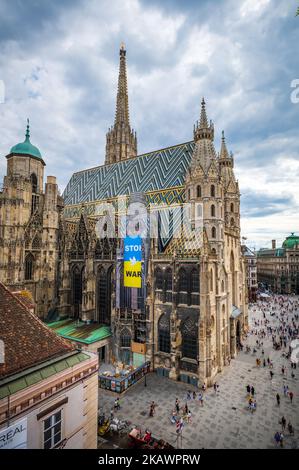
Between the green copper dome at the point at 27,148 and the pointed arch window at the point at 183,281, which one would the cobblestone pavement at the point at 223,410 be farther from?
the green copper dome at the point at 27,148

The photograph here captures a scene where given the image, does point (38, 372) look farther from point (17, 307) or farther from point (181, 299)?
point (181, 299)

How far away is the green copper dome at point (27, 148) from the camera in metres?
40.8

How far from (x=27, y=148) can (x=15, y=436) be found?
41611mm

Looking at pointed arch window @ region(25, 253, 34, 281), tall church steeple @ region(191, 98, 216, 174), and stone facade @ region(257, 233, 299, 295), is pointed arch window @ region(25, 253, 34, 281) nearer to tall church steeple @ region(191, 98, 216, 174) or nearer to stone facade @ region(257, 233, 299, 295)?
tall church steeple @ region(191, 98, 216, 174)

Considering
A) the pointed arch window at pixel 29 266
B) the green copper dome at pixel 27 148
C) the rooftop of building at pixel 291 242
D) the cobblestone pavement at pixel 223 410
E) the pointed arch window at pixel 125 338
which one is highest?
the green copper dome at pixel 27 148

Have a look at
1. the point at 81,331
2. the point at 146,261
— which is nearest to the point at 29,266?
the point at 81,331

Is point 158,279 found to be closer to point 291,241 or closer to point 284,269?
point 284,269

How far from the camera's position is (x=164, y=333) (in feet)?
103

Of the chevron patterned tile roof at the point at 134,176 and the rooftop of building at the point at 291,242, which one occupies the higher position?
the chevron patterned tile roof at the point at 134,176

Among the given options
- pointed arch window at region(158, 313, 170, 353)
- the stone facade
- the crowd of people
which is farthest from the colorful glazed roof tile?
the stone facade

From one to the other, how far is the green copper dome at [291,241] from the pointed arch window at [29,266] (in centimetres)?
9716

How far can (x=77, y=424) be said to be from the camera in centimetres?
1215

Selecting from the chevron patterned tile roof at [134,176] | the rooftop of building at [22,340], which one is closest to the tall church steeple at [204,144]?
the chevron patterned tile roof at [134,176]
